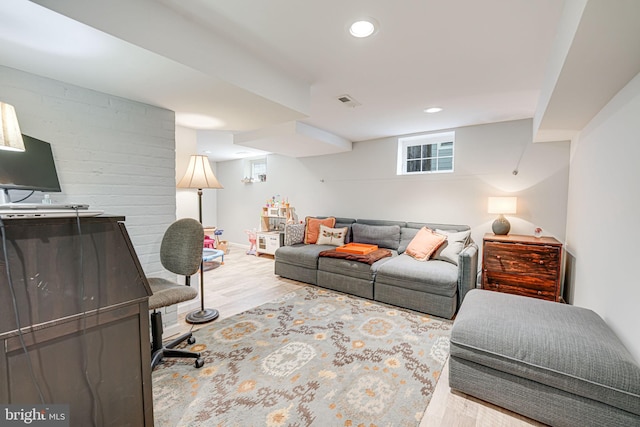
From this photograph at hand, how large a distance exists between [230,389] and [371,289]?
1947 millimetres

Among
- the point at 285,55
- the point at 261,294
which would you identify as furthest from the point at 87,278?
the point at 261,294

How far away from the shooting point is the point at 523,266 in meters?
Result: 2.86

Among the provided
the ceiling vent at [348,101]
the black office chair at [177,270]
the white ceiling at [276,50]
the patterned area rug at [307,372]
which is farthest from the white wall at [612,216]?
the black office chair at [177,270]

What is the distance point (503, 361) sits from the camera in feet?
4.88

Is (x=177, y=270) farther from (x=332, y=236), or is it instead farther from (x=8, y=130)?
(x=332, y=236)

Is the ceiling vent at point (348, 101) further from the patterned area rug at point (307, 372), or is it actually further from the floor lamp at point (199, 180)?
the patterned area rug at point (307, 372)

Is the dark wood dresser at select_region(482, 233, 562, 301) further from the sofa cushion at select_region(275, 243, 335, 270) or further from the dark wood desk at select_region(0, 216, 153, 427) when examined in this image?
the dark wood desk at select_region(0, 216, 153, 427)

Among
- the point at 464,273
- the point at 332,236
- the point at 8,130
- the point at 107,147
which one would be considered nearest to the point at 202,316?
the point at 107,147

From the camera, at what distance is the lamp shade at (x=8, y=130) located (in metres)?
1.08

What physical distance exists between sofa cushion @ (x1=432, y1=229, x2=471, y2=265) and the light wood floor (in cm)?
152

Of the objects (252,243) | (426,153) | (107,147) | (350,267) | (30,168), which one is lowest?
(252,243)

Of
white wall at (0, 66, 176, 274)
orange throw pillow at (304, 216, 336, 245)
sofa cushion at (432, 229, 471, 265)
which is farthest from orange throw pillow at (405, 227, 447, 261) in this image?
white wall at (0, 66, 176, 274)

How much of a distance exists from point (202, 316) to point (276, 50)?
253cm

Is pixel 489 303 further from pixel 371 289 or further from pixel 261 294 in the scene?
pixel 261 294
